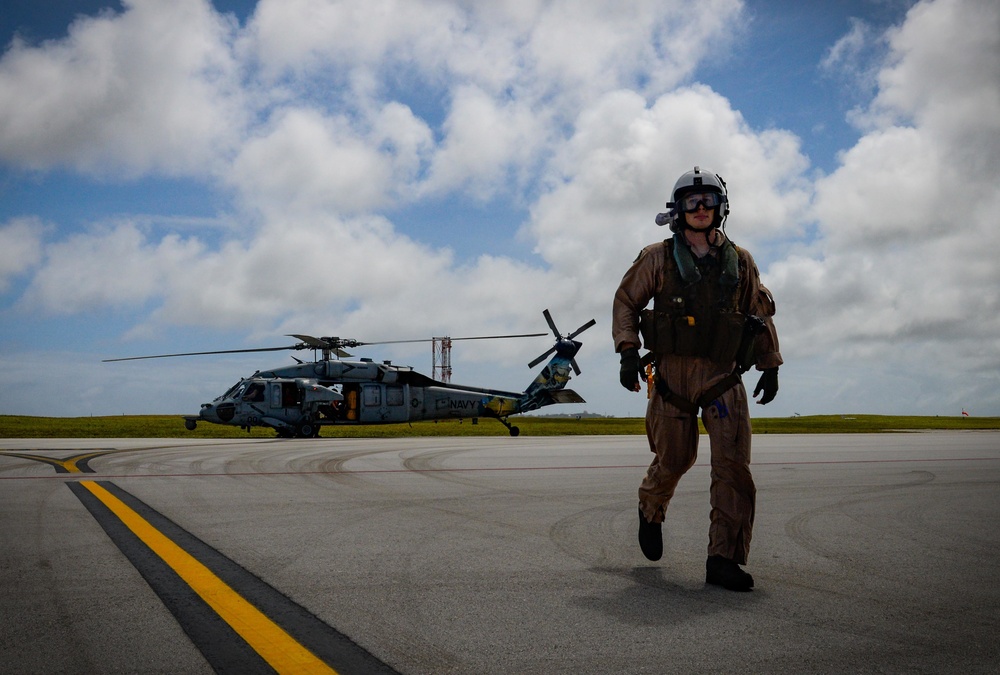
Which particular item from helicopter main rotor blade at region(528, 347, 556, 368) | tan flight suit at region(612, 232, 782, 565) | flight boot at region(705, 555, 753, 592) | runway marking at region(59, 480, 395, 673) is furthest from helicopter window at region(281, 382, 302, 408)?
flight boot at region(705, 555, 753, 592)

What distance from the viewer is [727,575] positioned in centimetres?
403

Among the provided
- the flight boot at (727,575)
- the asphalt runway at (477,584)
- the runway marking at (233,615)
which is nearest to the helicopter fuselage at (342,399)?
the asphalt runway at (477,584)

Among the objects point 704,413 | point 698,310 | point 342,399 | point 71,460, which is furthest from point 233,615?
point 342,399

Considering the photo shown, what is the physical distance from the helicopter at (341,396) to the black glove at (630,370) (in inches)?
960

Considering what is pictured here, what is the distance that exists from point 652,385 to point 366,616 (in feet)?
7.70

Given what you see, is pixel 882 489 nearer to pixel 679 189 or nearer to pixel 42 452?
pixel 679 189

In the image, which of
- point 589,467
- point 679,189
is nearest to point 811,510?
point 679,189

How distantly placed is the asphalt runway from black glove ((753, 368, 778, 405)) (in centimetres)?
96

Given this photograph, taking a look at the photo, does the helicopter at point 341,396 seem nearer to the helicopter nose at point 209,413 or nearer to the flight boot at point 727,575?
the helicopter nose at point 209,413

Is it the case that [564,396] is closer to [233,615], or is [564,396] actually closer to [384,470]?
[384,470]

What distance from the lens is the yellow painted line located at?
274 centimetres

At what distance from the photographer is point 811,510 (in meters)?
6.97

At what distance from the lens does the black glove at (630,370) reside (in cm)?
466

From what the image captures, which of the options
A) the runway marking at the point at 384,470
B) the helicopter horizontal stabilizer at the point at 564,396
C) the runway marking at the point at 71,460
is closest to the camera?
the runway marking at the point at 384,470
